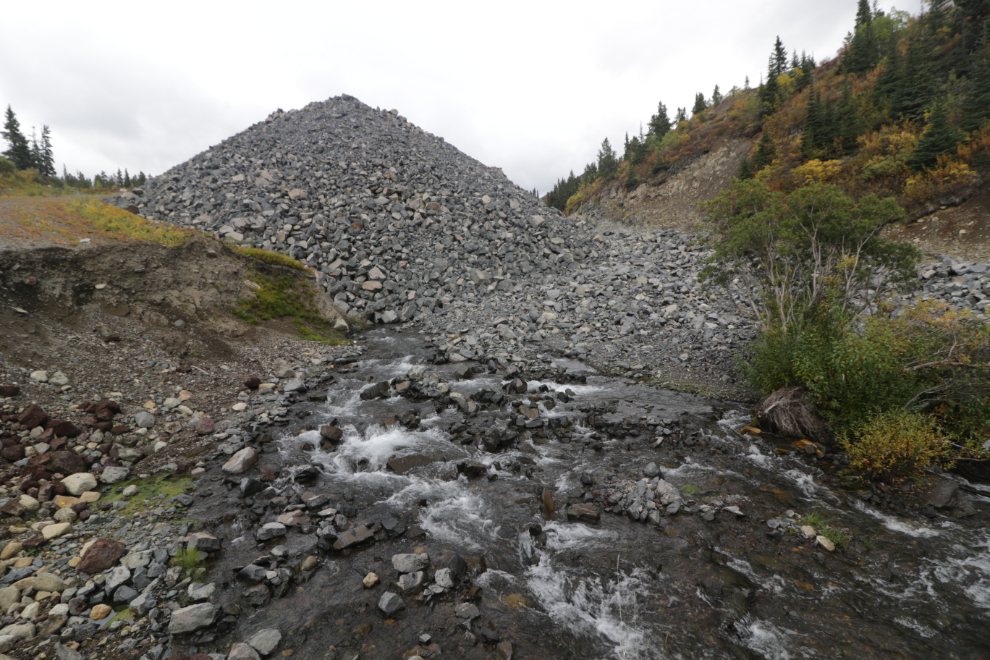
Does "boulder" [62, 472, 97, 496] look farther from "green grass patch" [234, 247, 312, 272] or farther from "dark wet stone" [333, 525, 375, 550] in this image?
"green grass patch" [234, 247, 312, 272]

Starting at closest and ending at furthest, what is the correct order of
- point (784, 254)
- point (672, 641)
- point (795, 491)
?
point (672, 641) < point (795, 491) < point (784, 254)

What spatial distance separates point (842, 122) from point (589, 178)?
52.5 meters

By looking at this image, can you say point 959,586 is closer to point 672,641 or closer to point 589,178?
point 672,641

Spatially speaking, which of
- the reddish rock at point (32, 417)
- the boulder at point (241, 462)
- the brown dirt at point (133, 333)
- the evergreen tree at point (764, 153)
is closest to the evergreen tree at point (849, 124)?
the evergreen tree at point (764, 153)

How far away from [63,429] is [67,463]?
1.12 meters

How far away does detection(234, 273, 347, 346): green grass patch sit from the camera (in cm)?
1755

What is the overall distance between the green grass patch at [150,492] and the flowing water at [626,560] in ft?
3.74

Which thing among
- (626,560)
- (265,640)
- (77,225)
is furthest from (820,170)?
(77,225)

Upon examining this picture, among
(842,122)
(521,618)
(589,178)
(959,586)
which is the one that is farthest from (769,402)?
(589,178)

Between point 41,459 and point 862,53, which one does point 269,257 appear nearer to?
point 41,459

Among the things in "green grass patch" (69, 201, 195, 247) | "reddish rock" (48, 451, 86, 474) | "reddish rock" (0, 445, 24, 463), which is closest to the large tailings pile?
"green grass patch" (69, 201, 195, 247)

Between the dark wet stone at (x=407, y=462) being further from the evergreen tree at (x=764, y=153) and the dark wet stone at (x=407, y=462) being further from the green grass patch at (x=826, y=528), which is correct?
the evergreen tree at (x=764, y=153)

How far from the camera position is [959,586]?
253 inches

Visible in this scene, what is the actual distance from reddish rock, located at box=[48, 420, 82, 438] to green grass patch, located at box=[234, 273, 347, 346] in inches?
339
